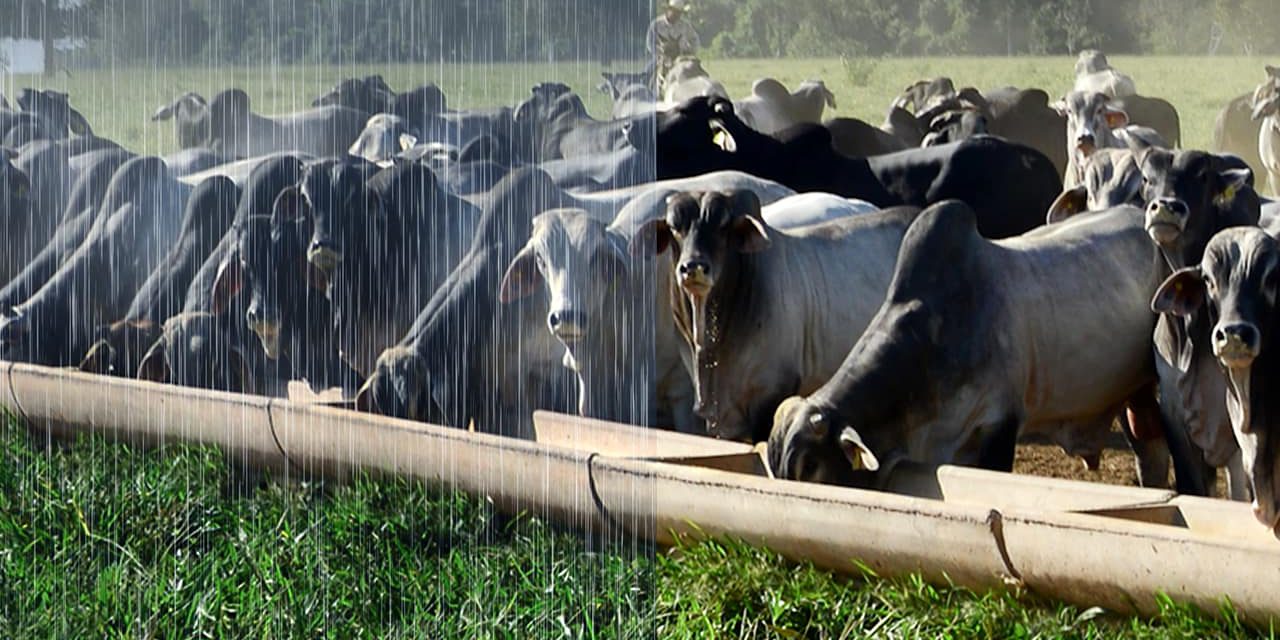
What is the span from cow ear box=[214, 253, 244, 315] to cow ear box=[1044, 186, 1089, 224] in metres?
3.08

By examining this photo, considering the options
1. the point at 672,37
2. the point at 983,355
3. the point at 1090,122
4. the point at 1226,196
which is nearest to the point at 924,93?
the point at 672,37

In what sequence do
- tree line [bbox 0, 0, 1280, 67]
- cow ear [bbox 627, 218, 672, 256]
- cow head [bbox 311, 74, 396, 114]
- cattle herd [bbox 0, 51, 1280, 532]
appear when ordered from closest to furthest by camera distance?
tree line [bbox 0, 0, 1280, 67], cattle herd [bbox 0, 51, 1280, 532], cow ear [bbox 627, 218, 672, 256], cow head [bbox 311, 74, 396, 114]

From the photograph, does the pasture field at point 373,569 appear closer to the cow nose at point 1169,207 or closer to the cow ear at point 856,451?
the cow ear at point 856,451

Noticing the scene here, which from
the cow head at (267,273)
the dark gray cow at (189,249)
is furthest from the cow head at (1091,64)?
the cow head at (267,273)

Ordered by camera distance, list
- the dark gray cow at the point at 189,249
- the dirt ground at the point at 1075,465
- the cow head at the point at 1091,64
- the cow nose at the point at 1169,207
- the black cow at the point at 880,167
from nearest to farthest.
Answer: the cow nose at the point at 1169,207 < the dirt ground at the point at 1075,465 < the dark gray cow at the point at 189,249 < the black cow at the point at 880,167 < the cow head at the point at 1091,64

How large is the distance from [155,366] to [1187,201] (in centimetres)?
376

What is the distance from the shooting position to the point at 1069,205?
28.5 feet

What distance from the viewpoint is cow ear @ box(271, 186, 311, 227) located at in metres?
7.96

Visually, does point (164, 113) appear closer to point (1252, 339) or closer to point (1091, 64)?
point (1252, 339)

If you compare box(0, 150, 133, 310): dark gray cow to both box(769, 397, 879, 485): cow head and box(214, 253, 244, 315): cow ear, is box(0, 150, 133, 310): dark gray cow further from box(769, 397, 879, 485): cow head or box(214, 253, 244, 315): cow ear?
box(769, 397, 879, 485): cow head

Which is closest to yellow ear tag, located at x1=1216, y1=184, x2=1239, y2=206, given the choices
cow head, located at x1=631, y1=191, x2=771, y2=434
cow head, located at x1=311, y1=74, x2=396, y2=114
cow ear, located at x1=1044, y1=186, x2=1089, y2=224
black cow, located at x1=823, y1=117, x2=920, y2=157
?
cow ear, located at x1=1044, y1=186, x2=1089, y2=224

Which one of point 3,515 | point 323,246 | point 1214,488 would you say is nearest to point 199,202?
point 323,246

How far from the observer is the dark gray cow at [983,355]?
6281 mm

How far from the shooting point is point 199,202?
353 inches
